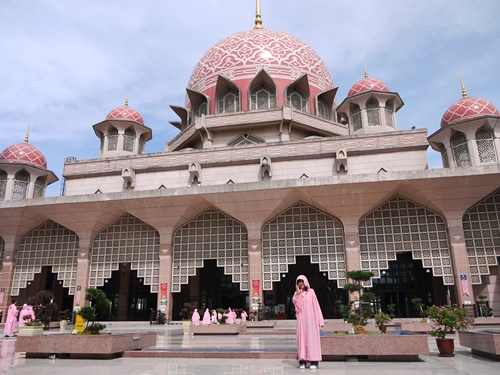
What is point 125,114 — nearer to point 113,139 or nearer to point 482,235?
point 113,139

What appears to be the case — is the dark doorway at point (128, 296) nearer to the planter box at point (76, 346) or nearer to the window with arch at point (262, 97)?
the window with arch at point (262, 97)

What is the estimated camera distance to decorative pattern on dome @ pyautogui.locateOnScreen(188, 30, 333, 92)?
2966 cm

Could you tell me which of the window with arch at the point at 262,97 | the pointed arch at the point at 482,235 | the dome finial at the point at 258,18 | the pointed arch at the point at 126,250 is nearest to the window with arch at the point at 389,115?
the window with arch at the point at 262,97

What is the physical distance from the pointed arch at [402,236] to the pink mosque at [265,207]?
5 cm

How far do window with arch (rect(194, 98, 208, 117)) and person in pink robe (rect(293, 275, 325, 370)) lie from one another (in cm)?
2339

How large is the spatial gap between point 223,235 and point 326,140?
7.93m

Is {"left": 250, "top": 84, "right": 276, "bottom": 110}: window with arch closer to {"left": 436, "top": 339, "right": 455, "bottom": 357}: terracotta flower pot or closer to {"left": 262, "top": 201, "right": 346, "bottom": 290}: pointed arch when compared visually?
{"left": 262, "top": 201, "right": 346, "bottom": 290}: pointed arch

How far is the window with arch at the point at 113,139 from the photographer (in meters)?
27.8

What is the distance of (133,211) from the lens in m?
22.0

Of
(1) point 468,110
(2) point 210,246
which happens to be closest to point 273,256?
(2) point 210,246

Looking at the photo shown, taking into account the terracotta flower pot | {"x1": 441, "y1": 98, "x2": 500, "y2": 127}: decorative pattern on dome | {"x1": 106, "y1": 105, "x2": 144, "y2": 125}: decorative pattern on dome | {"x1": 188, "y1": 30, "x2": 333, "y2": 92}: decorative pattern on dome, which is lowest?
the terracotta flower pot

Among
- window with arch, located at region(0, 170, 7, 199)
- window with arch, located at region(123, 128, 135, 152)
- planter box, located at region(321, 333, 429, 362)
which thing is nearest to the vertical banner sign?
planter box, located at region(321, 333, 429, 362)

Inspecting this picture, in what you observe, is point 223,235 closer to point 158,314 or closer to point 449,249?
point 158,314

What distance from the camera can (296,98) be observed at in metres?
29.2
